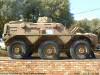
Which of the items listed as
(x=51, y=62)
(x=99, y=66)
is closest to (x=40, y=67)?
(x=51, y=62)

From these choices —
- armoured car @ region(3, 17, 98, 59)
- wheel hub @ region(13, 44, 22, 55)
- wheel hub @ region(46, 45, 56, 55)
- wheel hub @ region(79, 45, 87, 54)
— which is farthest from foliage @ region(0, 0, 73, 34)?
wheel hub @ region(79, 45, 87, 54)

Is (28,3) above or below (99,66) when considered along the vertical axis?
above

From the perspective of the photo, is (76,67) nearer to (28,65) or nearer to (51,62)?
(51,62)

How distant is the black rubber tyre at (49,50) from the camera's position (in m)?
13.6

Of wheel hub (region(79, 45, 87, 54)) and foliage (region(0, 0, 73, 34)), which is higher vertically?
foliage (region(0, 0, 73, 34))

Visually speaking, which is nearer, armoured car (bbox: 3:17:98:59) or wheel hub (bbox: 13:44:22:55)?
armoured car (bbox: 3:17:98:59)

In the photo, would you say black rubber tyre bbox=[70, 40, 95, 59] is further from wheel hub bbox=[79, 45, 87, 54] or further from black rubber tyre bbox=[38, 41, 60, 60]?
black rubber tyre bbox=[38, 41, 60, 60]

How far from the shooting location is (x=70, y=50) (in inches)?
553

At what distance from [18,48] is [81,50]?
2.39 metres

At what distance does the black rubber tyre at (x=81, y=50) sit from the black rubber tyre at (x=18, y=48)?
5.70 feet

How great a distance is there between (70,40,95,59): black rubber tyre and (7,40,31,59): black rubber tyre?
1737 millimetres

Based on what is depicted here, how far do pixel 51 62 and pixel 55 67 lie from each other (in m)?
0.17

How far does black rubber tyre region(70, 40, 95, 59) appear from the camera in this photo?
1381 cm

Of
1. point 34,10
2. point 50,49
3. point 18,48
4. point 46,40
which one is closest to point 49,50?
point 50,49
